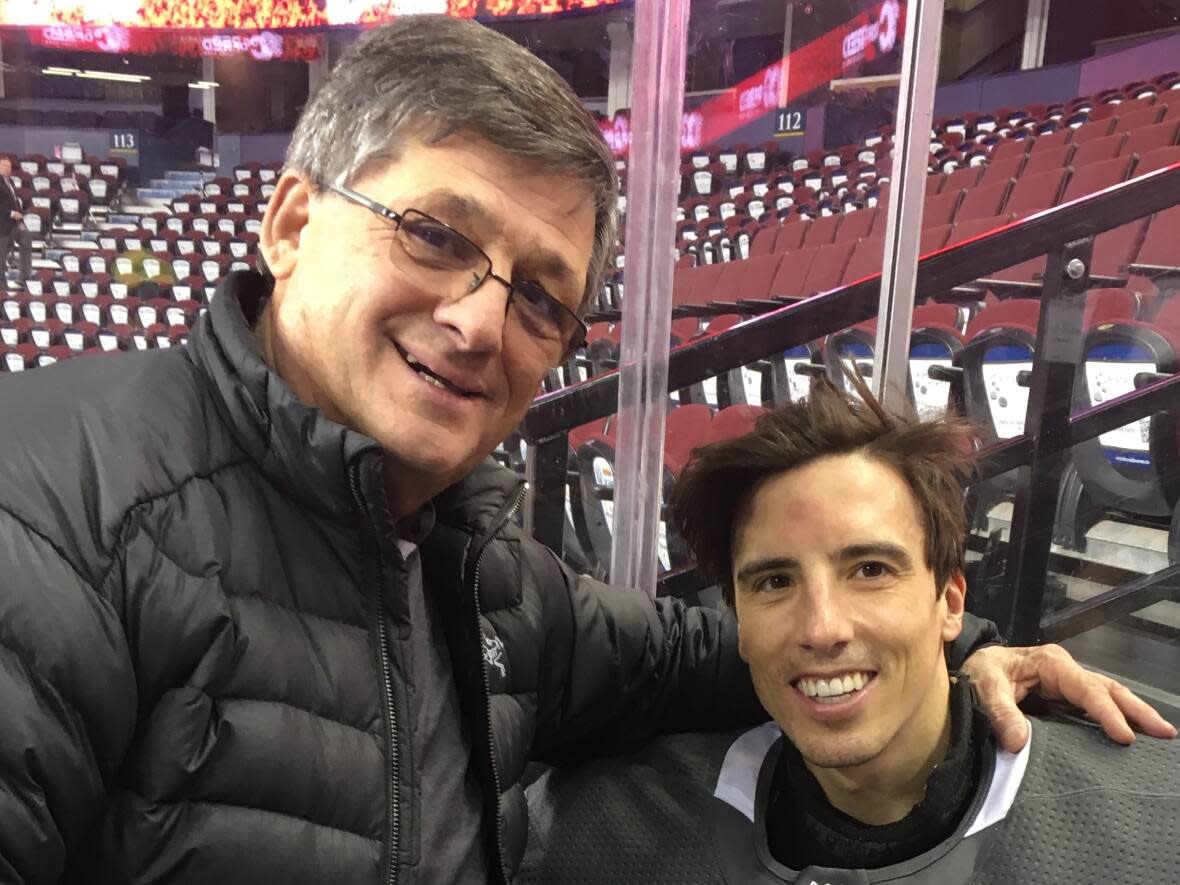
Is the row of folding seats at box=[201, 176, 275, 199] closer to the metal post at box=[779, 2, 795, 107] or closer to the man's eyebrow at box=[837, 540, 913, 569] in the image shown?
the metal post at box=[779, 2, 795, 107]

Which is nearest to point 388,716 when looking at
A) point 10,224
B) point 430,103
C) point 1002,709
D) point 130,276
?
point 430,103

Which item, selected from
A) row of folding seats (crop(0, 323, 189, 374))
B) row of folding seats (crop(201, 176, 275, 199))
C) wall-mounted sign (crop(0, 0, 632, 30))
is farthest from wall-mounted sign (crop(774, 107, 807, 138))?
row of folding seats (crop(201, 176, 275, 199))

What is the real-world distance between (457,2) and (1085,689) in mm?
4607

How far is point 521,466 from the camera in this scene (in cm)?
223

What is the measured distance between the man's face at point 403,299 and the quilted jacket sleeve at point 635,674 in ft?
1.37

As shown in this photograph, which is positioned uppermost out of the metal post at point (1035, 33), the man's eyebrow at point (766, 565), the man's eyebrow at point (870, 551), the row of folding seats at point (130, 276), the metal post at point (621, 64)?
the metal post at point (1035, 33)

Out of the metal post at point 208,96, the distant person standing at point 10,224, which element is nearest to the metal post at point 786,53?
the metal post at point 208,96

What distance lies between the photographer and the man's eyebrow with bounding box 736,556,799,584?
1067 mm

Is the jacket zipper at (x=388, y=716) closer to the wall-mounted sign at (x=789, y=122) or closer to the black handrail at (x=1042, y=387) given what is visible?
the black handrail at (x=1042, y=387)

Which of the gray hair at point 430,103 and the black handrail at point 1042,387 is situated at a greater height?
the gray hair at point 430,103

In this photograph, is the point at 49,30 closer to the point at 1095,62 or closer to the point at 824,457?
the point at 824,457

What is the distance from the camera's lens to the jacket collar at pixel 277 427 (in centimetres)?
72

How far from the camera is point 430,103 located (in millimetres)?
751

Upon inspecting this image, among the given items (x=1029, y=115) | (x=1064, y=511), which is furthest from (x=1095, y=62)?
(x=1064, y=511)
